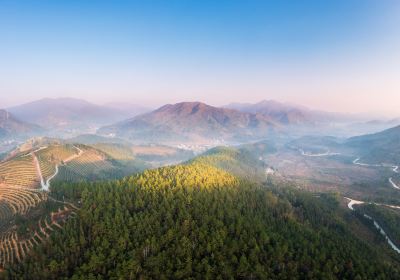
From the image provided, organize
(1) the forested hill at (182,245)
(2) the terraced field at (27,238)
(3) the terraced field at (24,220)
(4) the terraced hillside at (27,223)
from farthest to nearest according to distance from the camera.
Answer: (3) the terraced field at (24,220) → (4) the terraced hillside at (27,223) → (2) the terraced field at (27,238) → (1) the forested hill at (182,245)

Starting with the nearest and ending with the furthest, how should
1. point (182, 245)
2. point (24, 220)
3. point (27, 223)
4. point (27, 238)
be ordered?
1. point (182, 245)
2. point (27, 238)
3. point (27, 223)
4. point (24, 220)

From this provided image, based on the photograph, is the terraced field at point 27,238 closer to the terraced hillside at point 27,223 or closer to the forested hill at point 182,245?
the terraced hillside at point 27,223

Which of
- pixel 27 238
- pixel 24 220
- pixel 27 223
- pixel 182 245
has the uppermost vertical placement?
pixel 182 245

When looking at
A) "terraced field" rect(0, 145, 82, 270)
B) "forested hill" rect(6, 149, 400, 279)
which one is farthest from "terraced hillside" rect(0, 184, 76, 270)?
"forested hill" rect(6, 149, 400, 279)

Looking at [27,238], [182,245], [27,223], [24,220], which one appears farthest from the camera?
[24,220]

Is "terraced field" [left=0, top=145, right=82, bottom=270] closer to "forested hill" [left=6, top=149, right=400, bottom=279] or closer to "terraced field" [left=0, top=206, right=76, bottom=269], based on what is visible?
"terraced field" [left=0, top=206, right=76, bottom=269]

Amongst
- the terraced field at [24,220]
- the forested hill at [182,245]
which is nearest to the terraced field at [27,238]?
the terraced field at [24,220]

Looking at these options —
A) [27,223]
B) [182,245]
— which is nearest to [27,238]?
[27,223]

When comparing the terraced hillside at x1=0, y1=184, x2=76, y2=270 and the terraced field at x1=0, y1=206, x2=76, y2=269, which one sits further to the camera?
the terraced hillside at x1=0, y1=184, x2=76, y2=270

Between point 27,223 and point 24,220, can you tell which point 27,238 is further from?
point 24,220

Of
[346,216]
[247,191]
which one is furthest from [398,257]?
[247,191]
